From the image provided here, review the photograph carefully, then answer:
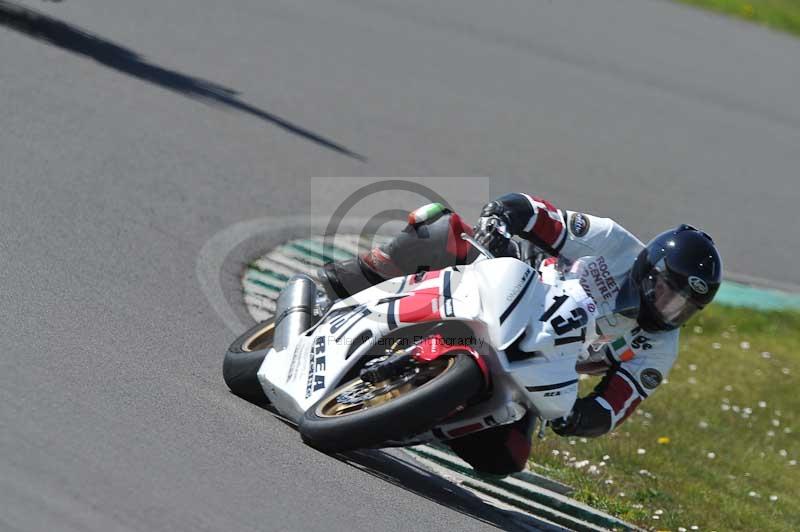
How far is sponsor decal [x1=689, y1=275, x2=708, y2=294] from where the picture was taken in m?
6.01

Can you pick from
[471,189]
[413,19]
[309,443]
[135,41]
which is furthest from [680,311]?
[413,19]

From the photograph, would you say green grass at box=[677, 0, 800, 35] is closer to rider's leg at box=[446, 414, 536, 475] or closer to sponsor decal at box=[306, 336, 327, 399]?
rider's leg at box=[446, 414, 536, 475]

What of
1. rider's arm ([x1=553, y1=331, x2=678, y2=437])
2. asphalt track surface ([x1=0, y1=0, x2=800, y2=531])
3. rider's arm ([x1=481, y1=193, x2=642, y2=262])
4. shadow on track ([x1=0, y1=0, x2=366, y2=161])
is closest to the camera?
asphalt track surface ([x1=0, y1=0, x2=800, y2=531])

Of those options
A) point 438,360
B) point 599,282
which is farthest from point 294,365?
point 599,282

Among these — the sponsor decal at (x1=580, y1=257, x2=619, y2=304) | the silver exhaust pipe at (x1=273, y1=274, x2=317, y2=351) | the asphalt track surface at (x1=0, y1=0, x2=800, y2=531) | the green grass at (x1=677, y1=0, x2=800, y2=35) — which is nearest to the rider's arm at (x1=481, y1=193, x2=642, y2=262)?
the sponsor decal at (x1=580, y1=257, x2=619, y2=304)

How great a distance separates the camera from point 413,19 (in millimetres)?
16703

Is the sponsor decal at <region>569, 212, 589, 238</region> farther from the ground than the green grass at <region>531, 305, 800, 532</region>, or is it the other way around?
the sponsor decal at <region>569, 212, 589, 238</region>

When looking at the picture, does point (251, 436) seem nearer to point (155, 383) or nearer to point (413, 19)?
point (155, 383)

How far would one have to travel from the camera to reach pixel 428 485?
5.79m

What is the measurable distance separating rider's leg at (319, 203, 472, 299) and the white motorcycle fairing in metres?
0.25

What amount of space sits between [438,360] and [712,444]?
11.7 ft

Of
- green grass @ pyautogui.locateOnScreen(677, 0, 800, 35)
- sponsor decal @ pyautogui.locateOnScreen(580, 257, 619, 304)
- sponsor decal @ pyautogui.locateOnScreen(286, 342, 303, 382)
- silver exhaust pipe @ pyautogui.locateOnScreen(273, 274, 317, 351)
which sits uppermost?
sponsor decal @ pyautogui.locateOnScreen(580, 257, 619, 304)

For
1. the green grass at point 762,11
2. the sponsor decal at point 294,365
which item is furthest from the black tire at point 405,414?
the green grass at point 762,11

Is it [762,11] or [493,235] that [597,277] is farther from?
[762,11]
